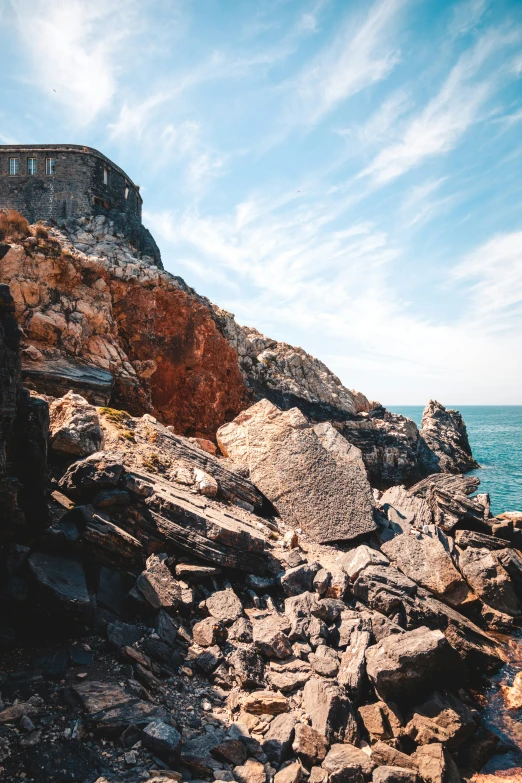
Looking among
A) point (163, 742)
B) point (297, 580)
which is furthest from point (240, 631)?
point (163, 742)

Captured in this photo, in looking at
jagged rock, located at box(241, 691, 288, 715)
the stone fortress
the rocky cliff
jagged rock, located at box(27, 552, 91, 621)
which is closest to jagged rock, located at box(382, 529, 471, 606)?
jagged rock, located at box(241, 691, 288, 715)

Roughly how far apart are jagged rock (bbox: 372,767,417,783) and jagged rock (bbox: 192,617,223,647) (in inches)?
127

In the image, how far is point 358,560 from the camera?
35.8 feet

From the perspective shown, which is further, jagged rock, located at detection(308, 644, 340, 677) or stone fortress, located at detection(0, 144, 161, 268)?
stone fortress, located at detection(0, 144, 161, 268)

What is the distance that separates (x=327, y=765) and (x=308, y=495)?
764 centimetres

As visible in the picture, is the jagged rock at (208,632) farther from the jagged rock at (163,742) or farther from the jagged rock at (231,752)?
the jagged rock at (163,742)

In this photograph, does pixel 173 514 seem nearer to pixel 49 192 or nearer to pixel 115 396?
pixel 115 396

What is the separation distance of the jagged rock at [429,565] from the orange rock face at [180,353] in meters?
14.8

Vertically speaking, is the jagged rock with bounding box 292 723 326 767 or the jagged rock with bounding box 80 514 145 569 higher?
the jagged rock with bounding box 80 514 145 569

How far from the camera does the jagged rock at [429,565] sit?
451 inches

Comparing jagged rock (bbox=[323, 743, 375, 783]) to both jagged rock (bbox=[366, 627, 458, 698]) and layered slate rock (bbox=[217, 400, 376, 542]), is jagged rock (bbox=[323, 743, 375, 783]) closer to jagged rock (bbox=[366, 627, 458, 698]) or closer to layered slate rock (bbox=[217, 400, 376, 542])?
jagged rock (bbox=[366, 627, 458, 698])

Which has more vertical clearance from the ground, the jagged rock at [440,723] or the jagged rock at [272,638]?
the jagged rock at [272,638]

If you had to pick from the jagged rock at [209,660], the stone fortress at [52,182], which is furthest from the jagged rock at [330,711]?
the stone fortress at [52,182]

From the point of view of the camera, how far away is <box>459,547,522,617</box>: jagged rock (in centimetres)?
1234
